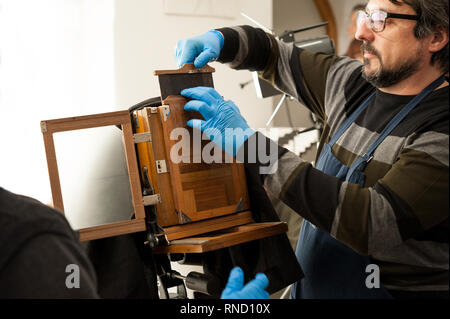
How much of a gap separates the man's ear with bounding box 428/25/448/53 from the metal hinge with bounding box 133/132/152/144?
79cm

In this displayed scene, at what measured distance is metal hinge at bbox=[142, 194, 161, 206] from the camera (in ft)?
3.54

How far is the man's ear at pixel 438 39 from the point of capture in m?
1.22

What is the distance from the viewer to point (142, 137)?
108 cm

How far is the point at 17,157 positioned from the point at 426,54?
76.4 inches

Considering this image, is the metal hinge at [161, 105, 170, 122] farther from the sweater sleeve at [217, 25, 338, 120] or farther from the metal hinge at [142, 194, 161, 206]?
the sweater sleeve at [217, 25, 338, 120]

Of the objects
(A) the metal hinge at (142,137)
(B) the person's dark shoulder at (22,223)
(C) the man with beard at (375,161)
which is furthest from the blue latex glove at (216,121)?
(B) the person's dark shoulder at (22,223)

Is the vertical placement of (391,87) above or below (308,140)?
above

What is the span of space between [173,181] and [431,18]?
2.61 feet

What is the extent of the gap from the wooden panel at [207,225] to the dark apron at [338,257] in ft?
0.81

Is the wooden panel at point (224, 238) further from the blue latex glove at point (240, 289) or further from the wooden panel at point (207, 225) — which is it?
the blue latex glove at point (240, 289)

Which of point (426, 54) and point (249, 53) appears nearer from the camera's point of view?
point (426, 54)

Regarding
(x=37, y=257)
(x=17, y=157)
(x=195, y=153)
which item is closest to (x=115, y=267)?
(x=195, y=153)

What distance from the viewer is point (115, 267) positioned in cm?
111

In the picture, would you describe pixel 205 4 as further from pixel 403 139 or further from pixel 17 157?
pixel 403 139
